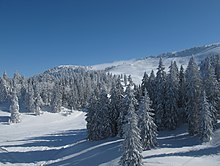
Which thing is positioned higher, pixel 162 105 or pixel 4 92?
pixel 4 92

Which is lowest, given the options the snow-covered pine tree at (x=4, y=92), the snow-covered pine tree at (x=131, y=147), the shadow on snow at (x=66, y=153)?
the shadow on snow at (x=66, y=153)

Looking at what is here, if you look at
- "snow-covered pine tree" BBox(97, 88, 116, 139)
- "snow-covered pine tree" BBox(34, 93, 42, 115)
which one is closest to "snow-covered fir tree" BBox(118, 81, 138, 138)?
"snow-covered pine tree" BBox(97, 88, 116, 139)

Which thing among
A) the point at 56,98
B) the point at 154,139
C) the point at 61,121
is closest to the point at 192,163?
the point at 154,139

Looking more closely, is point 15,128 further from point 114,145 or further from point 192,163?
point 192,163

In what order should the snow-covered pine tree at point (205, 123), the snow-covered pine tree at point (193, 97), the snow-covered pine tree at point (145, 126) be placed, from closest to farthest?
the snow-covered pine tree at point (145, 126)
the snow-covered pine tree at point (205, 123)
the snow-covered pine tree at point (193, 97)

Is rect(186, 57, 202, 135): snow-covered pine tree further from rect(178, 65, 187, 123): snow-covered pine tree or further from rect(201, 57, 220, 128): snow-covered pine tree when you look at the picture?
rect(178, 65, 187, 123): snow-covered pine tree

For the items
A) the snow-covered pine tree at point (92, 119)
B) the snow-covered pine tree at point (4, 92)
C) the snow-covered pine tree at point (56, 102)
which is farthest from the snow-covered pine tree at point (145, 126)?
the snow-covered pine tree at point (4, 92)

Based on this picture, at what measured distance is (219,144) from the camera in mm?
48750

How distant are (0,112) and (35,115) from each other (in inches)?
631

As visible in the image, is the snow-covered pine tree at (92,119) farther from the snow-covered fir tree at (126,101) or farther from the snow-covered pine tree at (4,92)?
the snow-covered pine tree at (4,92)

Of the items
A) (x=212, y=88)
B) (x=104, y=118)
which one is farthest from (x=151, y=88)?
(x=212, y=88)

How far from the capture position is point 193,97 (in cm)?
5878

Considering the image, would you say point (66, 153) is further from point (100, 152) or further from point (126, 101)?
point (126, 101)

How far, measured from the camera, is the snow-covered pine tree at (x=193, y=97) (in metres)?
56.6
